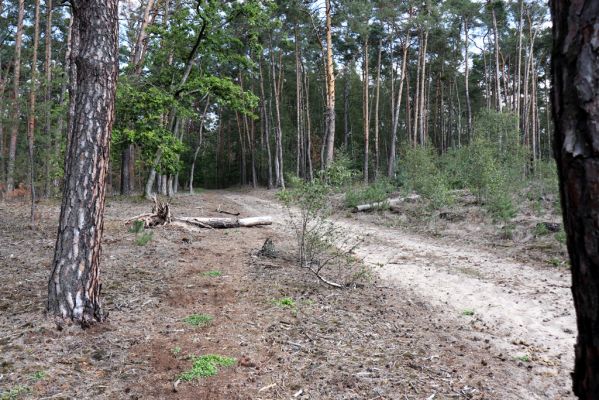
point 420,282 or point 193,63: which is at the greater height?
point 193,63

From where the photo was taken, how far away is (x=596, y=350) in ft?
3.66

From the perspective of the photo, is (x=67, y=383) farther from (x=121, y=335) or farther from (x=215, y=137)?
(x=215, y=137)

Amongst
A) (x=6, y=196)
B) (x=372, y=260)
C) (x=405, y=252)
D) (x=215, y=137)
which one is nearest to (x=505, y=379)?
(x=372, y=260)

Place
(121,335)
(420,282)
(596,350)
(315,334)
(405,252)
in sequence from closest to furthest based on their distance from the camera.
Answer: (596,350), (121,335), (315,334), (420,282), (405,252)

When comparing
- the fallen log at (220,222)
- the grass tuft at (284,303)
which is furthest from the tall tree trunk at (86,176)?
the fallen log at (220,222)

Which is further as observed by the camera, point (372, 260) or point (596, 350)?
point (372, 260)

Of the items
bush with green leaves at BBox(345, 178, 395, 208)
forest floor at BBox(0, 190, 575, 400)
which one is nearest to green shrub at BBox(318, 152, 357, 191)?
forest floor at BBox(0, 190, 575, 400)

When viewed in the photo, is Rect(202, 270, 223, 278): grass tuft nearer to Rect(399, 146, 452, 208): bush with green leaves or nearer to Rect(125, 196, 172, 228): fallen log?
Rect(125, 196, 172, 228): fallen log

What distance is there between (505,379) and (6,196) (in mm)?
17322

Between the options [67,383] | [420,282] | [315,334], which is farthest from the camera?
[420,282]

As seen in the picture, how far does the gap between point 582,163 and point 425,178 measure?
512 inches

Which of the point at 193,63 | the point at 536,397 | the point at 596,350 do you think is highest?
the point at 193,63

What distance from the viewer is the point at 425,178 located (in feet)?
44.8

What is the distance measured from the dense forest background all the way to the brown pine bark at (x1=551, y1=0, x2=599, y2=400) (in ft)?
17.8
